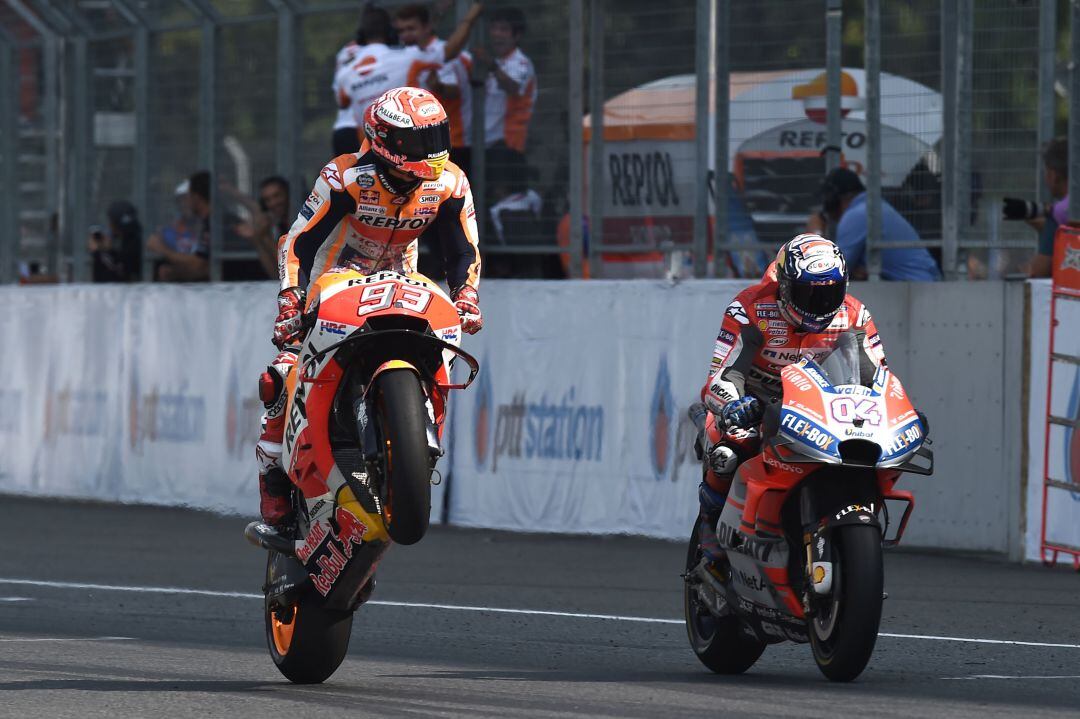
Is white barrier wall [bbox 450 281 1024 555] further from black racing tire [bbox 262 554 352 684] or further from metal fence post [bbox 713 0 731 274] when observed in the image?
black racing tire [bbox 262 554 352 684]

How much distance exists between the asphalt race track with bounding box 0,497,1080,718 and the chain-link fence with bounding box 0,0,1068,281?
7.14ft

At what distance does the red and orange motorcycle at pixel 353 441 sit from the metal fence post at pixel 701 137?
6.96 metres

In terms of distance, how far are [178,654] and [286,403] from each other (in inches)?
51.0

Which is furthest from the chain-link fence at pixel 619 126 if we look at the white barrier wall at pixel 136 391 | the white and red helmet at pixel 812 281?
the white and red helmet at pixel 812 281

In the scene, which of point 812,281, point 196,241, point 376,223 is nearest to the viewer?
point 812,281

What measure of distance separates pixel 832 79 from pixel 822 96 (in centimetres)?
15

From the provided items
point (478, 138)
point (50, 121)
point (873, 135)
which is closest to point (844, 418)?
point (873, 135)

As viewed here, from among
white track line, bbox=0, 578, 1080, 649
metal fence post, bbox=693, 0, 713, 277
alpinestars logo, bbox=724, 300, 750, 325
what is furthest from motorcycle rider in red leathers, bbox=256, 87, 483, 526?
metal fence post, bbox=693, 0, 713, 277

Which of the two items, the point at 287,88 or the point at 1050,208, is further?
the point at 287,88

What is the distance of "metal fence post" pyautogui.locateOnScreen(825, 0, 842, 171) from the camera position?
1366 cm

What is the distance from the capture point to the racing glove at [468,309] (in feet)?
26.0

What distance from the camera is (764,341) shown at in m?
8.07

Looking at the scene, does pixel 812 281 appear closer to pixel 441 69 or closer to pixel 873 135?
pixel 873 135

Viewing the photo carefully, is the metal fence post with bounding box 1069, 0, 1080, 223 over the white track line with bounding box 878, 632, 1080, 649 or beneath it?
over
